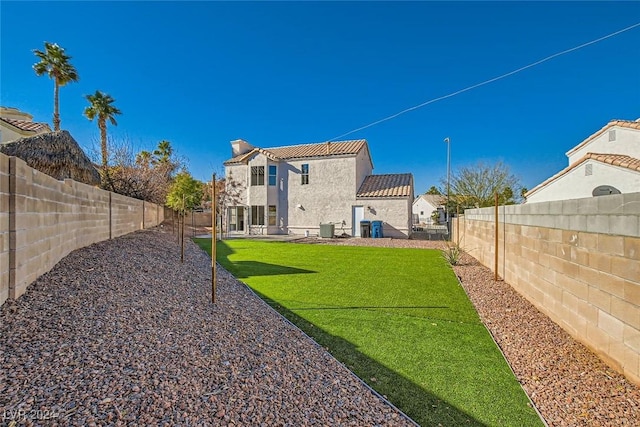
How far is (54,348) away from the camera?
9.28 feet

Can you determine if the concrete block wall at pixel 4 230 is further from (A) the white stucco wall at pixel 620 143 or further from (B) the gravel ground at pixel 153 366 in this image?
(A) the white stucco wall at pixel 620 143

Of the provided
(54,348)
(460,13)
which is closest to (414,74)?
(460,13)

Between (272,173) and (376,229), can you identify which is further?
(272,173)

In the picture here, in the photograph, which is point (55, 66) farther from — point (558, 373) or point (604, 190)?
point (604, 190)

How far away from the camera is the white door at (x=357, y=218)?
23.2 metres

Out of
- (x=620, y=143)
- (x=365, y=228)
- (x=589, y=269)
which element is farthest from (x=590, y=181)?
(x=589, y=269)

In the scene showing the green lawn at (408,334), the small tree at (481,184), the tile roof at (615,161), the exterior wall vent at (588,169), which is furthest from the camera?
the small tree at (481,184)

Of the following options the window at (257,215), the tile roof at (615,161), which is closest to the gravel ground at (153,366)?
the tile roof at (615,161)

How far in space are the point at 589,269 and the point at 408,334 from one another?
2.77m

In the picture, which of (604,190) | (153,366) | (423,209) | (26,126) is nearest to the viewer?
(153,366)

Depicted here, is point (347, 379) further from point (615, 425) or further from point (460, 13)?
point (460, 13)

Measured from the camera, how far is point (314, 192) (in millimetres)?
24562

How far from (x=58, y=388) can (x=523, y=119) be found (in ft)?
77.5

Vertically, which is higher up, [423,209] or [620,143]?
[620,143]
